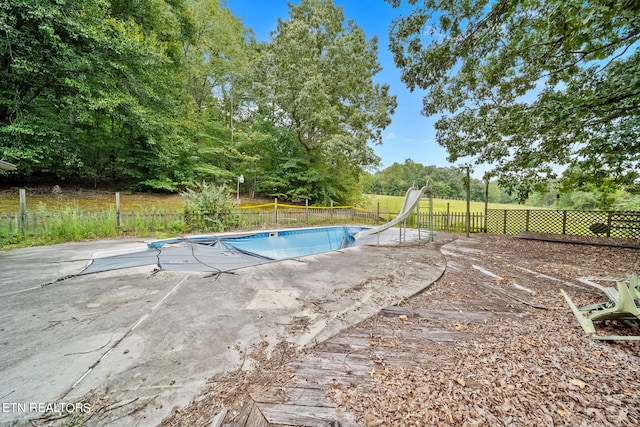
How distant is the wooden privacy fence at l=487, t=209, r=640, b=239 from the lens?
265 inches

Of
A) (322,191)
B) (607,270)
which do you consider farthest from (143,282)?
(322,191)

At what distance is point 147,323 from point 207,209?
5990 mm

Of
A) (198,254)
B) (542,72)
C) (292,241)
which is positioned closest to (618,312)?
(198,254)

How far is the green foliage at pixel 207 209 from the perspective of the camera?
24.0 ft

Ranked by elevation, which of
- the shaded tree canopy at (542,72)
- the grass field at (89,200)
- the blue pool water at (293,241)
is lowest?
the blue pool water at (293,241)

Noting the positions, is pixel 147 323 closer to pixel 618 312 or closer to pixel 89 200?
pixel 618 312

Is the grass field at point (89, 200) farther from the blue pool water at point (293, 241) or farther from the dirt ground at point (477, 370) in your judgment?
the dirt ground at point (477, 370)

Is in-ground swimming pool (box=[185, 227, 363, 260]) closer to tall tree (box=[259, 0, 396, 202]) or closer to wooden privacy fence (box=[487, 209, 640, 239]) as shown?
tall tree (box=[259, 0, 396, 202])

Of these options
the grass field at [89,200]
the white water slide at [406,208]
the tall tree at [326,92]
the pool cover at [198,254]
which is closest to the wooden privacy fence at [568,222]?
the grass field at [89,200]

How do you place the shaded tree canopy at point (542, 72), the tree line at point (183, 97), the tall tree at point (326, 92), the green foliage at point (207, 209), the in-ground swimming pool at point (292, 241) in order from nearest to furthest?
the shaded tree canopy at point (542, 72), the in-ground swimming pool at point (292, 241), the green foliage at point (207, 209), the tree line at point (183, 97), the tall tree at point (326, 92)

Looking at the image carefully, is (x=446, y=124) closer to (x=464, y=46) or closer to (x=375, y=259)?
(x=464, y=46)

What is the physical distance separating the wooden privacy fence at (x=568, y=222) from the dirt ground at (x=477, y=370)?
23.0 feet

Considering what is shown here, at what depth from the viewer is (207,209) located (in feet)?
24.7

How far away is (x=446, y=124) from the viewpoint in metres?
7.14
